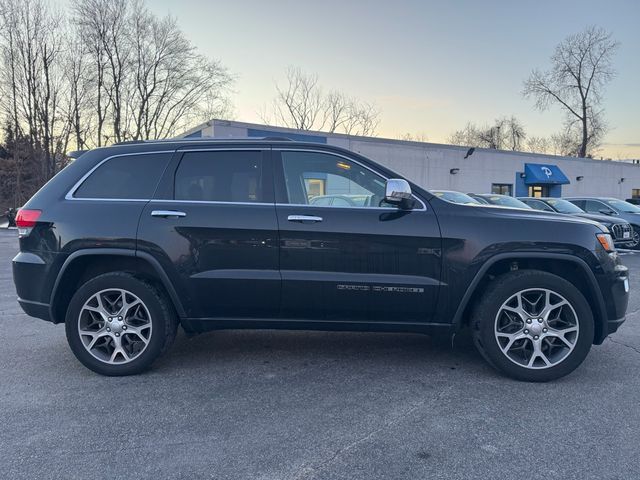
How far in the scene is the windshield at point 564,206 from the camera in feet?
45.3

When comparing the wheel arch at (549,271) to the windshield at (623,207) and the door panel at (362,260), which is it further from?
the windshield at (623,207)

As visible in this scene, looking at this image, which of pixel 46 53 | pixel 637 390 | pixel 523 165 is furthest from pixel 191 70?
pixel 637 390

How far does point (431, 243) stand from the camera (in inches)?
142

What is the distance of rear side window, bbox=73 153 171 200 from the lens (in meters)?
3.85

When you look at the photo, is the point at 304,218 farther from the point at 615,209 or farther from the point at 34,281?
the point at 615,209

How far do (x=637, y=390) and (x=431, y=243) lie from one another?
6.26 ft

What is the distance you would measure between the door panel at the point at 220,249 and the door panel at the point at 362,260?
0.15 meters

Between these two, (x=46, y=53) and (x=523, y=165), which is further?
(x=46, y=53)

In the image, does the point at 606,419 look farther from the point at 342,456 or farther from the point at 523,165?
the point at 523,165

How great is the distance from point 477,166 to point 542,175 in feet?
17.2

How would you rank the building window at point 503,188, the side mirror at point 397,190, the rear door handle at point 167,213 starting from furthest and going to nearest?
1. the building window at point 503,188
2. the rear door handle at point 167,213
3. the side mirror at point 397,190

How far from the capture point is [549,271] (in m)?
3.83

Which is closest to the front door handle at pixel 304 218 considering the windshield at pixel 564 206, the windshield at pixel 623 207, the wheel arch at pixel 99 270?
the wheel arch at pixel 99 270

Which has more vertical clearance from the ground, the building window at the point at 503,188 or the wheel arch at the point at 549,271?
the building window at the point at 503,188
